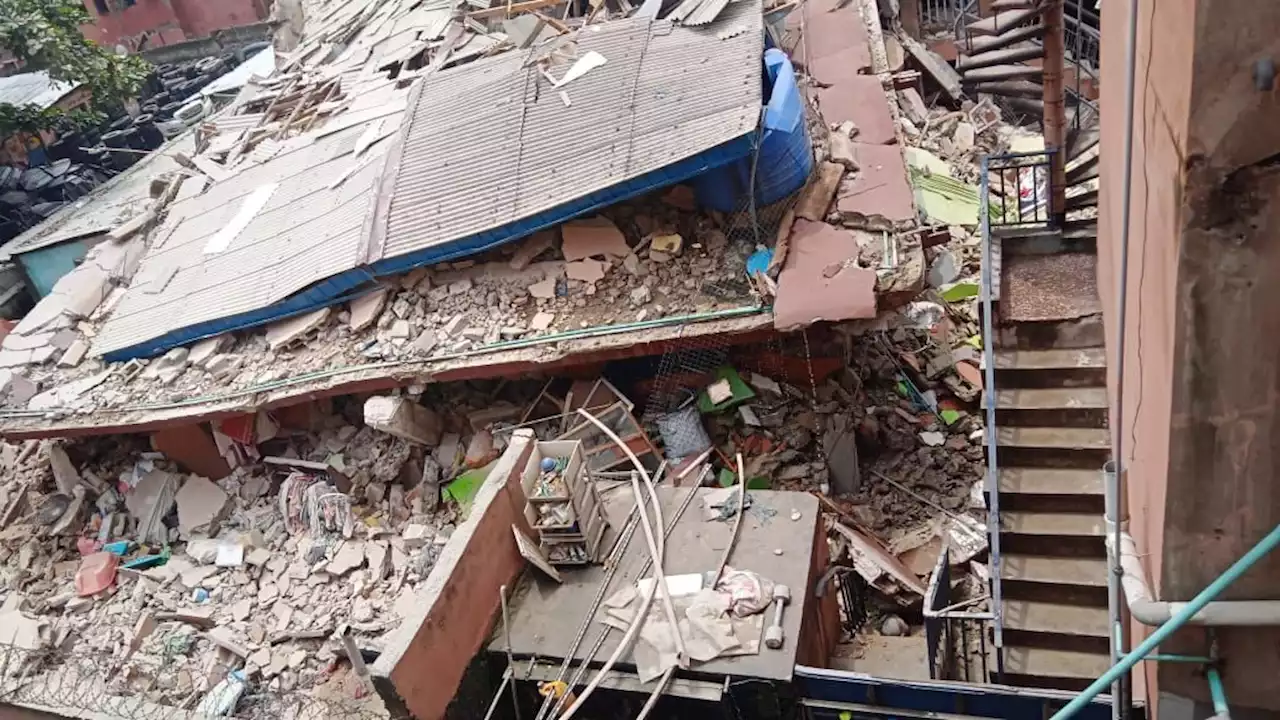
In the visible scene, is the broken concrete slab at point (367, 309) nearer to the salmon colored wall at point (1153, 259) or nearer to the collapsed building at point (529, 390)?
the collapsed building at point (529, 390)

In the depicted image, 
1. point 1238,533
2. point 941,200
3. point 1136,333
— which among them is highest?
point 1136,333

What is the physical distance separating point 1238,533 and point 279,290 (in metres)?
10.6

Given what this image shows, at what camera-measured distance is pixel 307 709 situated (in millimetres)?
9461

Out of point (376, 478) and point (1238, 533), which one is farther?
point (376, 478)

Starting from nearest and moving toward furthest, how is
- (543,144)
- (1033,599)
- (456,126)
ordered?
(1033,599)
(543,144)
(456,126)

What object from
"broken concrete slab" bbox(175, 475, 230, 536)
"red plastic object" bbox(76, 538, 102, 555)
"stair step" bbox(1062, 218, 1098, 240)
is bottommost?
"red plastic object" bbox(76, 538, 102, 555)

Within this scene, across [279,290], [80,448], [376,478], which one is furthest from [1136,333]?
[80,448]

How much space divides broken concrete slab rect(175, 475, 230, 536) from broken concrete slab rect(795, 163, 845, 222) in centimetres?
784

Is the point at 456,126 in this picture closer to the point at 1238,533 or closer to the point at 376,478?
the point at 376,478

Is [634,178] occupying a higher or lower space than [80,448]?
higher

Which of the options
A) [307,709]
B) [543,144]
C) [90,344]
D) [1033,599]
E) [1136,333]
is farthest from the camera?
[90,344]

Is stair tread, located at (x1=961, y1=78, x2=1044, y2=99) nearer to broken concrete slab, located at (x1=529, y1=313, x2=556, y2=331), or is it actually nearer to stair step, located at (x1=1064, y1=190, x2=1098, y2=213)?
stair step, located at (x1=1064, y1=190, x2=1098, y2=213)

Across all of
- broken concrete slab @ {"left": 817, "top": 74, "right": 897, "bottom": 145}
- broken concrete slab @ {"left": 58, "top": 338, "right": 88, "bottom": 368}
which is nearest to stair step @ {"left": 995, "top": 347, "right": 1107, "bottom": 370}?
broken concrete slab @ {"left": 817, "top": 74, "right": 897, "bottom": 145}

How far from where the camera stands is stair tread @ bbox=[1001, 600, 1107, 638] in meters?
7.07
